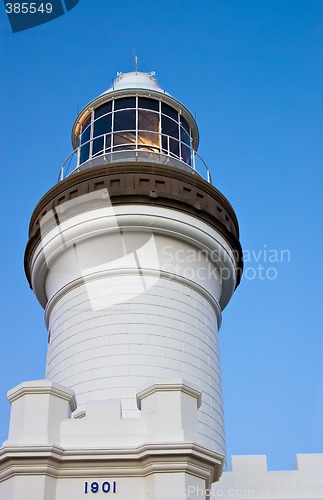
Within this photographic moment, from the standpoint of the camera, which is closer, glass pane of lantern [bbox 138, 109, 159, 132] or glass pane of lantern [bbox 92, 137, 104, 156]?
glass pane of lantern [bbox 92, 137, 104, 156]

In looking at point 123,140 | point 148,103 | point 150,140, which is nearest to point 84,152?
point 123,140

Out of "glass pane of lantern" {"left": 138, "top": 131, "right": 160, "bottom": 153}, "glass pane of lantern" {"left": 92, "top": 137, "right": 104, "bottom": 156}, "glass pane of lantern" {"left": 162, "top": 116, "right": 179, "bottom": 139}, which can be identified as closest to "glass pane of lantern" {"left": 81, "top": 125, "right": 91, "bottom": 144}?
"glass pane of lantern" {"left": 92, "top": 137, "right": 104, "bottom": 156}

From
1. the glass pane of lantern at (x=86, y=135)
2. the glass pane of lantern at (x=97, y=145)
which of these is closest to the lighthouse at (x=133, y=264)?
the glass pane of lantern at (x=97, y=145)

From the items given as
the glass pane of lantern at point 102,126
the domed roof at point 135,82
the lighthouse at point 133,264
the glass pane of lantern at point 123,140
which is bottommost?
the lighthouse at point 133,264

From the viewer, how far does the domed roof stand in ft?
46.4

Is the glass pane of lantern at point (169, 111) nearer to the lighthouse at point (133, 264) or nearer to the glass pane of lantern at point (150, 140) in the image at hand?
the lighthouse at point (133, 264)

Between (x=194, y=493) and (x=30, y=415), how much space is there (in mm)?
1876

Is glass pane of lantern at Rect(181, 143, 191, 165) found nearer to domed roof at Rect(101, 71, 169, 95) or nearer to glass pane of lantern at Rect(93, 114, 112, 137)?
domed roof at Rect(101, 71, 169, 95)

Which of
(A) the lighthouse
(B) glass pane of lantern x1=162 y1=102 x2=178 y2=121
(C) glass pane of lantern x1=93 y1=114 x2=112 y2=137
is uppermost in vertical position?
(B) glass pane of lantern x1=162 y1=102 x2=178 y2=121

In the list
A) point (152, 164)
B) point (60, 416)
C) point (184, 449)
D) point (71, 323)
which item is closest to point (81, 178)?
point (152, 164)

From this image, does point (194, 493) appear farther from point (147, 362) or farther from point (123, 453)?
point (147, 362)

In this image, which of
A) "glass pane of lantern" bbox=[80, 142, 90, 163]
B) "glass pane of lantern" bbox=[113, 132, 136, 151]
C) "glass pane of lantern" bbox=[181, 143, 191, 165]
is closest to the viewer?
"glass pane of lantern" bbox=[113, 132, 136, 151]

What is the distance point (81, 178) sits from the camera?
12.2 m

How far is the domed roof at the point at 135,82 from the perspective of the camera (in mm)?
14156
